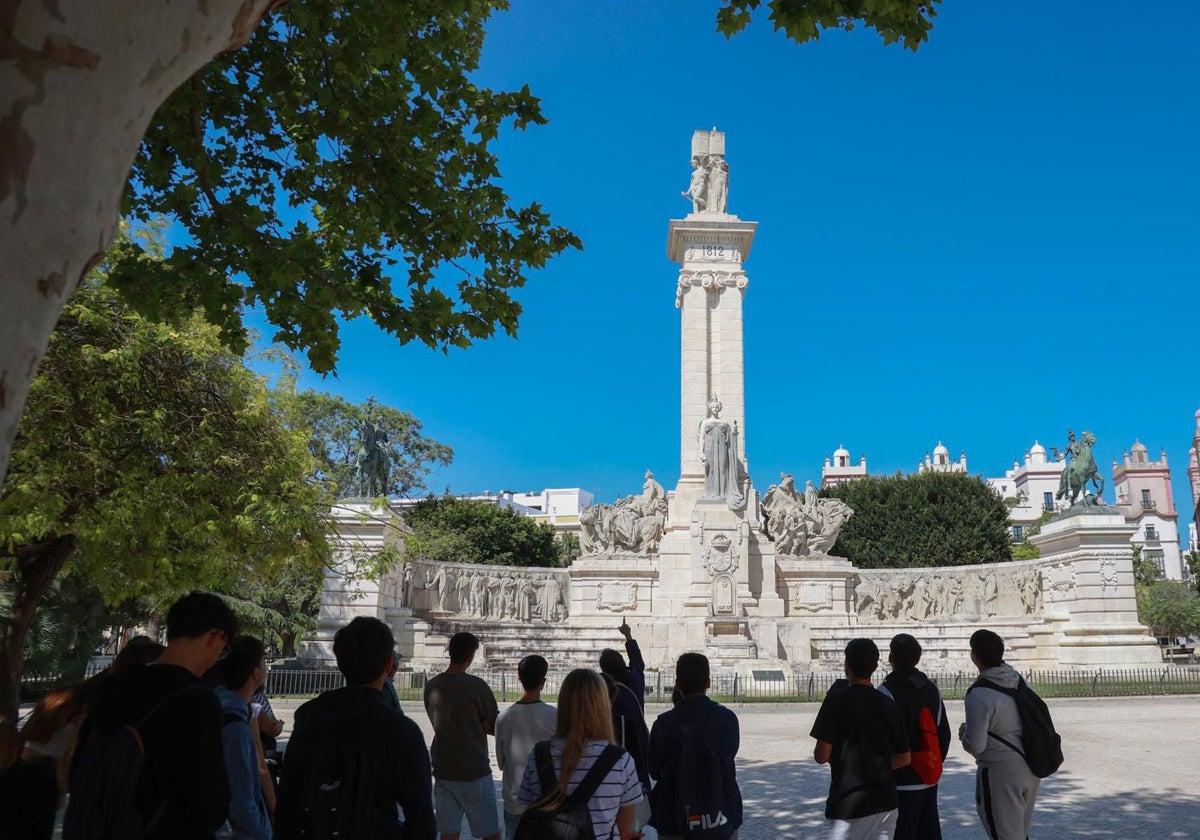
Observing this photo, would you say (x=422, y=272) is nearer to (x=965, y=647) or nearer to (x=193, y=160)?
(x=193, y=160)

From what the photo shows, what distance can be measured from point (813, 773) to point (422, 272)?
22.8 feet

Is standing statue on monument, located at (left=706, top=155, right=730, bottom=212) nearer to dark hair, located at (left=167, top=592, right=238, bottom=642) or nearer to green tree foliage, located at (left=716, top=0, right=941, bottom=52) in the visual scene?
green tree foliage, located at (left=716, top=0, right=941, bottom=52)

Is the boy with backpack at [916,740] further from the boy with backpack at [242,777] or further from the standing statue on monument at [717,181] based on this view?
the standing statue on monument at [717,181]

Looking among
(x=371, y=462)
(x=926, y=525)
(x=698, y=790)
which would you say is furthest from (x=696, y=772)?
(x=926, y=525)

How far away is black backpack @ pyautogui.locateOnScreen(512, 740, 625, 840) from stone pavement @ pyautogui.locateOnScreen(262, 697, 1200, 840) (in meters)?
4.60

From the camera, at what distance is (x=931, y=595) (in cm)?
2912

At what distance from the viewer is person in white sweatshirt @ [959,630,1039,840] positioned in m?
5.06

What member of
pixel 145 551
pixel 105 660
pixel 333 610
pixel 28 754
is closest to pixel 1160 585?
pixel 333 610

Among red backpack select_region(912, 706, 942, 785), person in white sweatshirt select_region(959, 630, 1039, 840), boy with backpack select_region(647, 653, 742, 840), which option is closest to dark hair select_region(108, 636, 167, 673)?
boy with backpack select_region(647, 653, 742, 840)

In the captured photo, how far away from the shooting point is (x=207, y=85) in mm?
7305

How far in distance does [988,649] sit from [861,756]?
43.4 inches

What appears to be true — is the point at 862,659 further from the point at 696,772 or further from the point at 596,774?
the point at 596,774

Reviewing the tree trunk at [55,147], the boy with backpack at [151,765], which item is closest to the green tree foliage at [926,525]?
the boy with backpack at [151,765]

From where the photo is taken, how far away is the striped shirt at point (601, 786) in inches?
130
